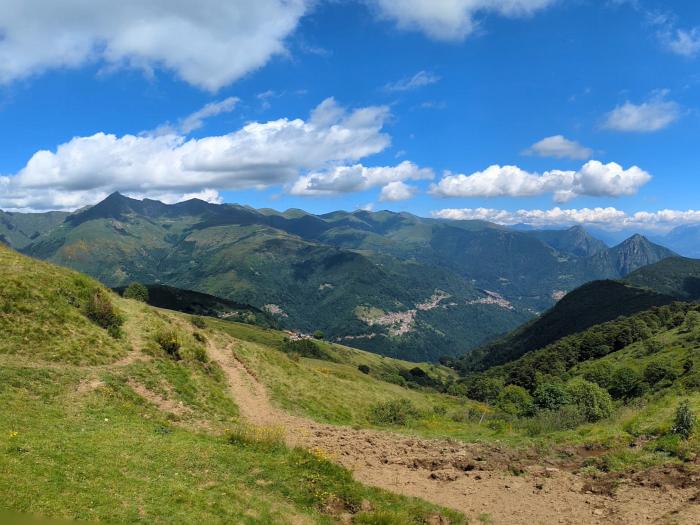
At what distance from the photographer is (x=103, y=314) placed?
3722 centimetres

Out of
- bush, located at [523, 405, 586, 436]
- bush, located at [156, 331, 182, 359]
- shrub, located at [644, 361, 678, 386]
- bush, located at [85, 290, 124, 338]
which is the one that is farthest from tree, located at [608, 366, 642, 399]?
bush, located at [85, 290, 124, 338]

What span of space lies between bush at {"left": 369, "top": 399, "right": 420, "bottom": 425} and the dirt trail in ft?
32.1

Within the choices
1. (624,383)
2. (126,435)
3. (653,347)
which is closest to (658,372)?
(624,383)

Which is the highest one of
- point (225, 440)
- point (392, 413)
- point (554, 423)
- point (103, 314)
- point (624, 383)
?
point (103, 314)

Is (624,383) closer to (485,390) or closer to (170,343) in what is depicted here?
(485,390)

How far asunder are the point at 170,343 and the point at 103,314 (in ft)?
20.3

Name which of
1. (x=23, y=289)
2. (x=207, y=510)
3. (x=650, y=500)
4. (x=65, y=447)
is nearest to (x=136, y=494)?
(x=207, y=510)

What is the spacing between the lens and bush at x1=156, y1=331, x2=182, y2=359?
1453 inches

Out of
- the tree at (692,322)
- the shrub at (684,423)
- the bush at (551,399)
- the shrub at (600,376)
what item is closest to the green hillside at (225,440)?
the shrub at (684,423)

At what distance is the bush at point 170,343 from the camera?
121 feet

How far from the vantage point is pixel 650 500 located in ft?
60.6

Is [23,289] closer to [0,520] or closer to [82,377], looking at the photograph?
[82,377]

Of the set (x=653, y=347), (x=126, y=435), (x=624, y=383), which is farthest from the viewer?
(x=653, y=347)

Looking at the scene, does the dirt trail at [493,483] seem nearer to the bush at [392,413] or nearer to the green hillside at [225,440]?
the green hillside at [225,440]
